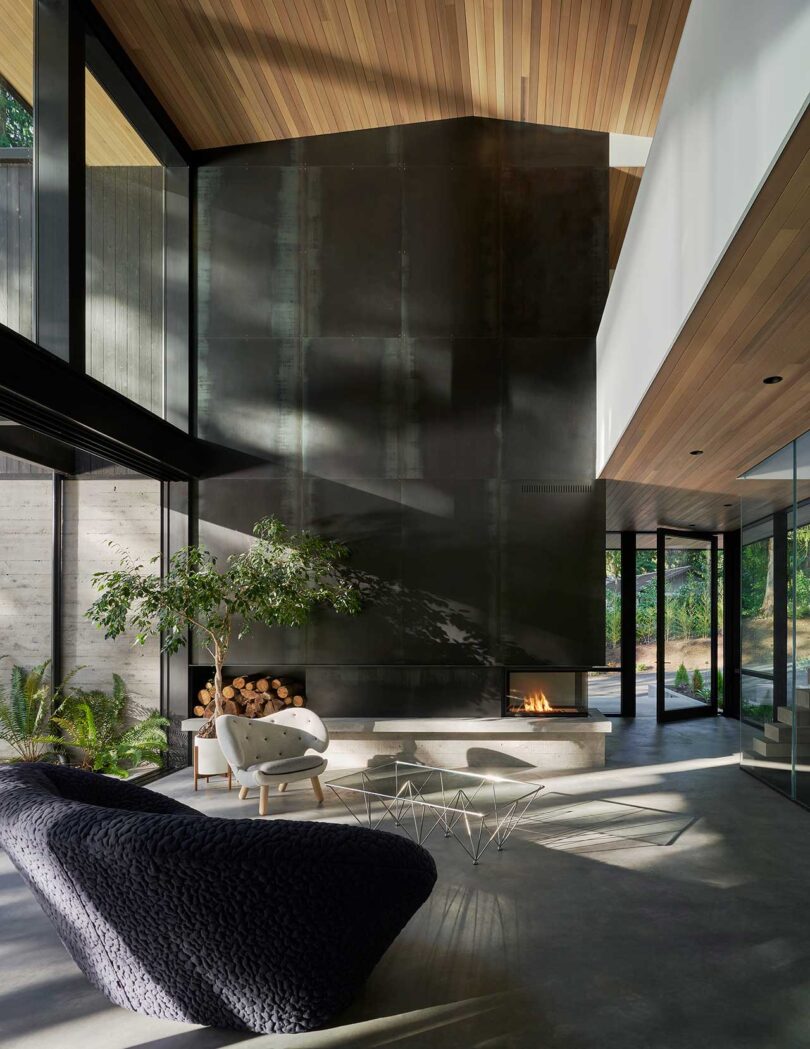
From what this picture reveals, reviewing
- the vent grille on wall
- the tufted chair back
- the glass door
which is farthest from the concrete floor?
the glass door

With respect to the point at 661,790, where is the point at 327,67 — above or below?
above

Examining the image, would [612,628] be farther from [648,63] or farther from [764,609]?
[648,63]

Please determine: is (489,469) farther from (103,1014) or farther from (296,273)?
(103,1014)

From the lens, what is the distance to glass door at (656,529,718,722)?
10.4 meters

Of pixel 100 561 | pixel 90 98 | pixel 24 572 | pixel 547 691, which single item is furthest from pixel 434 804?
pixel 90 98

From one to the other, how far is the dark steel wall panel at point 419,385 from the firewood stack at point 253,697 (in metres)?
0.20

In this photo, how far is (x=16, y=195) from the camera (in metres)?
5.19

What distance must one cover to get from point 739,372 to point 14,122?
15.2 ft

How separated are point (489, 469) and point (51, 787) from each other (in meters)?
5.18

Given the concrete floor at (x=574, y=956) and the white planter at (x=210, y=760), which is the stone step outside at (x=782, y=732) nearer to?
the concrete floor at (x=574, y=956)

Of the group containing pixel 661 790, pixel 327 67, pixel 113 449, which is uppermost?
pixel 327 67

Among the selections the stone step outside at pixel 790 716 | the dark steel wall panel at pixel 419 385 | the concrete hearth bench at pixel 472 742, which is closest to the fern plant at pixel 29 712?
the dark steel wall panel at pixel 419 385

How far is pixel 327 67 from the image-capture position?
6.84 m

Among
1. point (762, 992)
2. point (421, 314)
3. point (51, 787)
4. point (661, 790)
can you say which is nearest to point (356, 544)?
point (421, 314)
